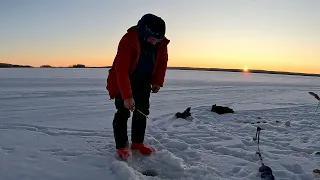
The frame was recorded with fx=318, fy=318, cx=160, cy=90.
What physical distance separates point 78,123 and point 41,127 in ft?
2.28

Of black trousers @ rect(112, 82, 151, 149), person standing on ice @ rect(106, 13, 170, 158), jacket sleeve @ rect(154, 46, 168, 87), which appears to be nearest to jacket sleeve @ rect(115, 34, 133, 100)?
person standing on ice @ rect(106, 13, 170, 158)

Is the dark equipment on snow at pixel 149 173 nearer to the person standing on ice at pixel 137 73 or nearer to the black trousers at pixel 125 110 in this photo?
the person standing on ice at pixel 137 73

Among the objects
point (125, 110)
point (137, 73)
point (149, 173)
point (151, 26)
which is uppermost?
point (151, 26)

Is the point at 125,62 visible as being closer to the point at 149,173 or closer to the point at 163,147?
the point at 149,173

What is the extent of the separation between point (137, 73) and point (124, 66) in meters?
0.30

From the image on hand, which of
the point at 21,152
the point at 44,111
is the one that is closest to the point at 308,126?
the point at 21,152

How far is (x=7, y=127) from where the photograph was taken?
5062 millimetres

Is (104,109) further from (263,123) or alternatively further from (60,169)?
(60,169)

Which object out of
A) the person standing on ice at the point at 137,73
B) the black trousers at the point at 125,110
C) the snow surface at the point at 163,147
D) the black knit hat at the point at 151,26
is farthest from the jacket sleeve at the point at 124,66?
the snow surface at the point at 163,147

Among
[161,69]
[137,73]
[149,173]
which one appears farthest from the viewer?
[161,69]

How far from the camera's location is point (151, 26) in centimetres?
335

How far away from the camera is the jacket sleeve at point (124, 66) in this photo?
3.36m

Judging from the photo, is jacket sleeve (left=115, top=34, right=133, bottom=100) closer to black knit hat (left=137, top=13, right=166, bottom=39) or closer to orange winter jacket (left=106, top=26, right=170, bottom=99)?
orange winter jacket (left=106, top=26, right=170, bottom=99)

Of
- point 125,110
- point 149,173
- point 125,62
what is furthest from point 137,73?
point 149,173
